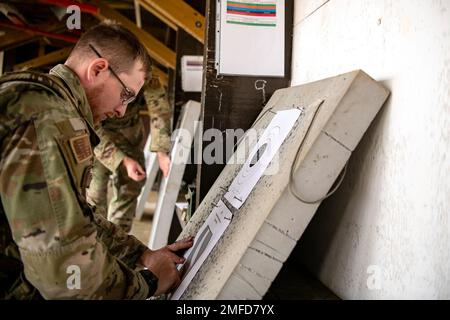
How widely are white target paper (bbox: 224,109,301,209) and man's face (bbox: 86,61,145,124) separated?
376mm

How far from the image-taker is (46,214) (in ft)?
2.50

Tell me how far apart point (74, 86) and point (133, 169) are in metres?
1.74

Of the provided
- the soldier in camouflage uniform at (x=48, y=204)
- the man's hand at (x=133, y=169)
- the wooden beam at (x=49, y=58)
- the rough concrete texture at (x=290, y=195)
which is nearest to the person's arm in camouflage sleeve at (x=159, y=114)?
the man's hand at (x=133, y=169)

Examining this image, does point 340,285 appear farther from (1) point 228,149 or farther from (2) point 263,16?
(2) point 263,16

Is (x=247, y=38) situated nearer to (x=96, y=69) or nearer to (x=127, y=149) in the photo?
(x=96, y=69)

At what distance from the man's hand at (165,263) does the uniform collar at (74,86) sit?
1.29ft

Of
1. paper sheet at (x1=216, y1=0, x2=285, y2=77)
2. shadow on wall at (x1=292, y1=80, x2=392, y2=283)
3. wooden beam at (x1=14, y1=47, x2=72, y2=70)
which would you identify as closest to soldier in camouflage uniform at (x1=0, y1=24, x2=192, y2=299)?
shadow on wall at (x1=292, y1=80, x2=392, y2=283)

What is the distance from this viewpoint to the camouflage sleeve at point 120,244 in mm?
1202

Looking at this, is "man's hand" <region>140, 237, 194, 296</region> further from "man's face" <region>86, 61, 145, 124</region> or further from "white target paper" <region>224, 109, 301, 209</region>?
"man's face" <region>86, 61, 145, 124</region>

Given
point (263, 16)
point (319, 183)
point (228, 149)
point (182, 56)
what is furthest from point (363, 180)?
point (182, 56)

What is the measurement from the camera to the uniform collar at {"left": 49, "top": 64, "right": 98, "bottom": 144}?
0.98m

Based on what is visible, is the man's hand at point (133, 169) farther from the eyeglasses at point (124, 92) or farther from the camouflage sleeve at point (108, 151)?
the eyeglasses at point (124, 92)

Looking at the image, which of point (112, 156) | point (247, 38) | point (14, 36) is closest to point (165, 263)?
point (247, 38)

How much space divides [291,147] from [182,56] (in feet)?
9.01
